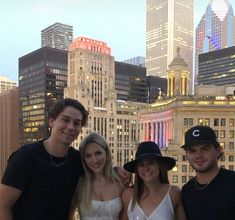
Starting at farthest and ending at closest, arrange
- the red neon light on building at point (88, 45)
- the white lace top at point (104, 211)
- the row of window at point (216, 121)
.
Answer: the red neon light on building at point (88, 45) → the row of window at point (216, 121) → the white lace top at point (104, 211)

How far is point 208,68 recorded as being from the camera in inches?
7047

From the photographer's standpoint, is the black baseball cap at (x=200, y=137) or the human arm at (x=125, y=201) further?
the human arm at (x=125, y=201)

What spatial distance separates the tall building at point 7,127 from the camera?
91188 mm

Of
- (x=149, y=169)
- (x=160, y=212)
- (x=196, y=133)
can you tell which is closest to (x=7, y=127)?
(x=149, y=169)

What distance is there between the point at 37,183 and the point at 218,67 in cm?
17422

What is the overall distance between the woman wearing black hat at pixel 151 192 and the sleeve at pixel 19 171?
1.43 metres

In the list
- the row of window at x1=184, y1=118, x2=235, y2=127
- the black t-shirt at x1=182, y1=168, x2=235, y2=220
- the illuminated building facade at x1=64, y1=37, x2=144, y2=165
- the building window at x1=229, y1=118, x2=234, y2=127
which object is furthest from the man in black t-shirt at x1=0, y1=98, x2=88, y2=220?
the illuminated building facade at x1=64, y1=37, x2=144, y2=165

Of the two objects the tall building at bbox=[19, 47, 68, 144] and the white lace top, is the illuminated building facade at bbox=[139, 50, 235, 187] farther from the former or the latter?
the white lace top

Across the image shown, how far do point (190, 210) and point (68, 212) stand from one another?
161cm

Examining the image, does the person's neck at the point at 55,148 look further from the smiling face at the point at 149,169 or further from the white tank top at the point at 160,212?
the white tank top at the point at 160,212

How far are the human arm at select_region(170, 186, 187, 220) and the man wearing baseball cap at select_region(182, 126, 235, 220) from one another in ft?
0.28

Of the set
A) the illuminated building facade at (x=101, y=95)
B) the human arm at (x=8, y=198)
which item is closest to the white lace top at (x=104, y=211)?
the human arm at (x=8, y=198)

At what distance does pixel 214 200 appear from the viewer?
194 inches

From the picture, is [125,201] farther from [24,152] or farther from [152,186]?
[24,152]
